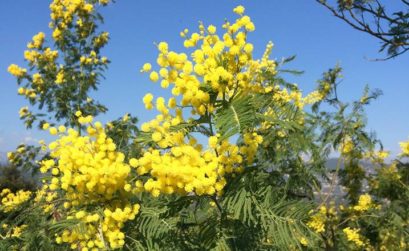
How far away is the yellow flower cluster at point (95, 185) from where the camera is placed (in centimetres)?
226

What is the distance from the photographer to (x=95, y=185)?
7.61 feet

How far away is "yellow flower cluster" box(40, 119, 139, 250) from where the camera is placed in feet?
7.41

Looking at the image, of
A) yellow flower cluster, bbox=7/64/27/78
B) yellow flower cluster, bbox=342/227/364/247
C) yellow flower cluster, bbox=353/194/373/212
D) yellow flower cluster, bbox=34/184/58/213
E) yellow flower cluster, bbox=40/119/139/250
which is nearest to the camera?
yellow flower cluster, bbox=40/119/139/250

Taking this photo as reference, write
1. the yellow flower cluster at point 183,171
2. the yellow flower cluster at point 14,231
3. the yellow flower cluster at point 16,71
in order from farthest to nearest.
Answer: the yellow flower cluster at point 16,71
the yellow flower cluster at point 14,231
the yellow flower cluster at point 183,171

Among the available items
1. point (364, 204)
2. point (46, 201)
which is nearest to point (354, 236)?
point (364, 204)

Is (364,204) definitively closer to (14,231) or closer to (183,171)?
(14,231)

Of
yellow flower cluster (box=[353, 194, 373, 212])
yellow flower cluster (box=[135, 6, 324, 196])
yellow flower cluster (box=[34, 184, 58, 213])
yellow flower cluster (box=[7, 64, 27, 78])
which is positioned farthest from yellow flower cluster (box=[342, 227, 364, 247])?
yellow flower cluster (box=[7, 64, 27, 78])

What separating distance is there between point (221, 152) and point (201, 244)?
565 millimetres

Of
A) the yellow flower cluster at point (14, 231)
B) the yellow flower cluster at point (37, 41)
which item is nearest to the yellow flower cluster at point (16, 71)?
the yellow flower cluster at point (37, 41)

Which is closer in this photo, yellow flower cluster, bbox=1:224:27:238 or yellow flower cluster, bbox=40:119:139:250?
yellow flower cluster, bbox=40:119:139:250

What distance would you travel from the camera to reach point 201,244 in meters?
2.29

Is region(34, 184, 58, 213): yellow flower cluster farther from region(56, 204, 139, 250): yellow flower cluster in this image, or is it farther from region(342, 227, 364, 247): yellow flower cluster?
region(342, 227, 364, 247): yellow flower cluster

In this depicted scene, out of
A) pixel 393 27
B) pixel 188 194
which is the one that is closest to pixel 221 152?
pixel 188 194

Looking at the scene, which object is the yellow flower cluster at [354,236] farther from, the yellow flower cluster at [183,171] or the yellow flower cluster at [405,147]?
the yellow flower cluster at [183,171]
